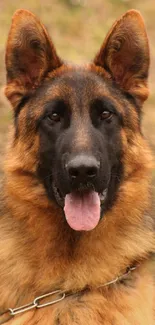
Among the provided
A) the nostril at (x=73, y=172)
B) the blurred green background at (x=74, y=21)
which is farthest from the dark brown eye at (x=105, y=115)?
the blurred green background at (x=74, y=21)

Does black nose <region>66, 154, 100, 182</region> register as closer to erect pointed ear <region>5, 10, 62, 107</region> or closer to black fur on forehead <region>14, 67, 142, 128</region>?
black fur on forehead <region>14, 67, 142, 128</region>

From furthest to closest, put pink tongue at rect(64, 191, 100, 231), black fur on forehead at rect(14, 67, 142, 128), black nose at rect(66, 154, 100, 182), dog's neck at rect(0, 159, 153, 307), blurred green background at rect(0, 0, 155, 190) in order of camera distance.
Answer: blurred green background at rect(0, 0, 155, 190) < black fur on forehead at rect(14, 67, 142, 128) < dog's neck at rect(0, 159, 153, 307) < pink tongue at rect(64, 191, 100, 231) < black nose at rect(66, 154, 100, 182)

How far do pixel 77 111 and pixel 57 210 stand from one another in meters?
0.70

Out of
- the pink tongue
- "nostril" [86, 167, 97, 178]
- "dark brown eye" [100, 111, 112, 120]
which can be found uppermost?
"dark brown eye" [100, 111, 112, 120]

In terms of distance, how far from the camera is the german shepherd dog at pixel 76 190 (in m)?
3.94

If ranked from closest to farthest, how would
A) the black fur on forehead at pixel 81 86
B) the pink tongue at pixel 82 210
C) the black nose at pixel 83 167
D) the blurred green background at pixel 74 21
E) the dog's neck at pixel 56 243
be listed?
the black nose at pixel 83 167 < the pink tongue at pixel 82 210 < the dog's neck at pixel 56 243 < the black fur on forehead at pixel 81 86 < the blurred green background at pixel 74 21

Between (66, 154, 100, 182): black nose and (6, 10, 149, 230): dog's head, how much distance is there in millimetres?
15

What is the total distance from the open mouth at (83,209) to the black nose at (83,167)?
17 cm

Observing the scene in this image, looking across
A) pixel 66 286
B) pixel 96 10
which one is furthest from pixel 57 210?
pixel 96 10

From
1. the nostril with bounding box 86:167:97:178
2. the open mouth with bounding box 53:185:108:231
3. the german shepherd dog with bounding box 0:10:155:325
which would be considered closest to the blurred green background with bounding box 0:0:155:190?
the german shepherd dog with bounding box 0:10:155:325

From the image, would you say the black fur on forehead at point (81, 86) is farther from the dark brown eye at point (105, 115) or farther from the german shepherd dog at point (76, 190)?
the dark brown eye at point (105, 115)

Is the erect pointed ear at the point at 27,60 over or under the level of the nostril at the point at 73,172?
over

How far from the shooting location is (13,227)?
4.21m

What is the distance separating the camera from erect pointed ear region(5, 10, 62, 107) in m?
4.11
